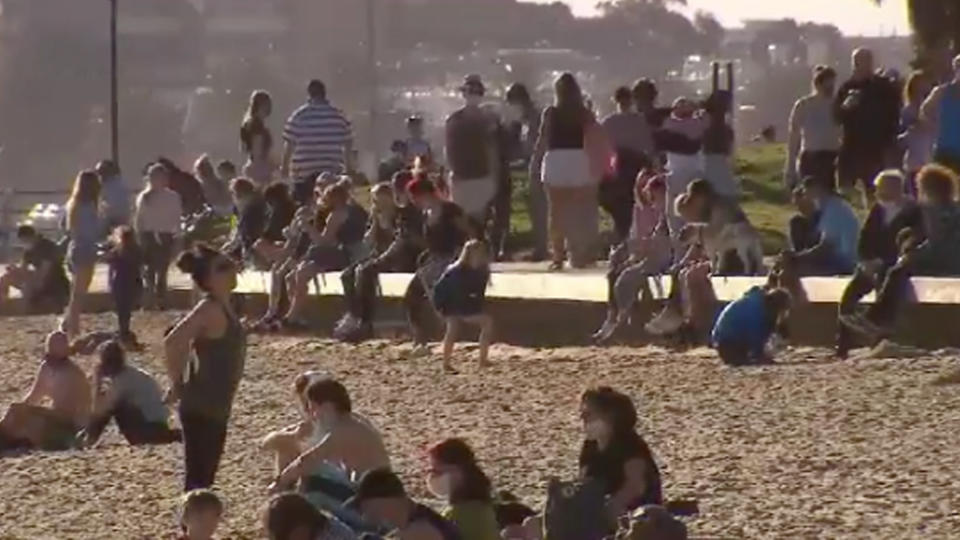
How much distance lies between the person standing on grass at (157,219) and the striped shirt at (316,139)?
1.08 m

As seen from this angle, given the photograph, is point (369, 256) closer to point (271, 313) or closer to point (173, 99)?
point (271, 313)

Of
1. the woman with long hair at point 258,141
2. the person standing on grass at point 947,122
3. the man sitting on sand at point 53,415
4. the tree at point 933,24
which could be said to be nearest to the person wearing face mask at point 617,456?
the man sitting on sand at point 53,415

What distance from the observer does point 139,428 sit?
61.2 ft

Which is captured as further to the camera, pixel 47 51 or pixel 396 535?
pixel 47 51

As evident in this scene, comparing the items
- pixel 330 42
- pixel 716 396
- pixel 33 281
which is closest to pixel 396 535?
pixel 716 396

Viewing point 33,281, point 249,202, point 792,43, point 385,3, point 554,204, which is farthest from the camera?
point 385,3

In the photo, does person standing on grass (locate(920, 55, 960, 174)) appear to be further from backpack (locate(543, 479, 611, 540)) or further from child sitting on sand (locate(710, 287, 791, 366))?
backpack (locate(543, 479, 611, 540))

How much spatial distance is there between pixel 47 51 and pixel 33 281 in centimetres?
8805

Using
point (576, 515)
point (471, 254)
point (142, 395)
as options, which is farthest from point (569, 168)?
point (576, 515)

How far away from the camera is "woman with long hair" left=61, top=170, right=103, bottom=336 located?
2542 centimetres

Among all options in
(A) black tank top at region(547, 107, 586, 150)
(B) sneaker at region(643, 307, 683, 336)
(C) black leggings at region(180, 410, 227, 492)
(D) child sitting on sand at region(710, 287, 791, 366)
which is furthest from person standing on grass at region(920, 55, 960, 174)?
(C) black leggings at region(180, 410, 227, 492)

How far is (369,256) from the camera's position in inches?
974

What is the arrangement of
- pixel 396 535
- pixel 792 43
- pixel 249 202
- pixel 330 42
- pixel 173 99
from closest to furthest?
pixel 396 535
pixel 249 202
pixel 792 43
pixel 173 99
pixel 330 42

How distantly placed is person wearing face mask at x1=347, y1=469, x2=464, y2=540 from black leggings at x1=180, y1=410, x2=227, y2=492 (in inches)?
96.5
